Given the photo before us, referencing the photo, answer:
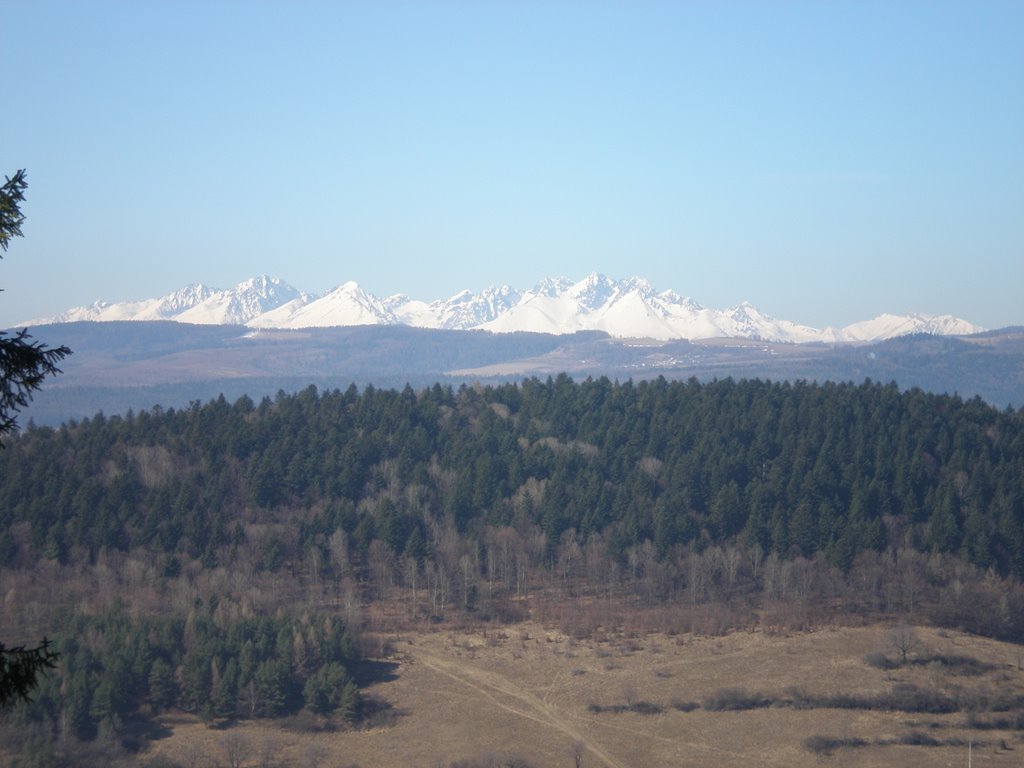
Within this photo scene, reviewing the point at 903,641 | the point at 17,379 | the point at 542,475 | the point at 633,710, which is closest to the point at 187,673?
the point at 633,710

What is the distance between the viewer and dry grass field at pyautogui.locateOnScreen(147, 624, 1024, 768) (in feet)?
112

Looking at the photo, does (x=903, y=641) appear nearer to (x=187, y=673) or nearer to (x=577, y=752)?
(x=577, y=752)

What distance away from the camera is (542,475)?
64.2 metres

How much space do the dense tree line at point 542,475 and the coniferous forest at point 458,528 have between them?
0.17 meters

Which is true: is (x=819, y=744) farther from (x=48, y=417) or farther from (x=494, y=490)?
(x=48, y=417)

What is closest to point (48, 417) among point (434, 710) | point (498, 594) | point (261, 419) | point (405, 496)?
point (261, 419)

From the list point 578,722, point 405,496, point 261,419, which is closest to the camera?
point 578,722

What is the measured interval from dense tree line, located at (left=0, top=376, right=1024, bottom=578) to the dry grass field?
10093mm

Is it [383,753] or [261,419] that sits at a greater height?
[261,419]

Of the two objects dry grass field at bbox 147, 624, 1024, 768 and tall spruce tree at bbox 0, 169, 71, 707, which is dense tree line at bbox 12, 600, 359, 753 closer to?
dry grass field at bbox 147, 624, 1024, 768

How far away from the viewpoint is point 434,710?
38469 millimetres

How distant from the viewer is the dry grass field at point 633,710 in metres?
34.2

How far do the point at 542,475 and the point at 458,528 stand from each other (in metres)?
7.35

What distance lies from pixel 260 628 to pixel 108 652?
555 centimetres
